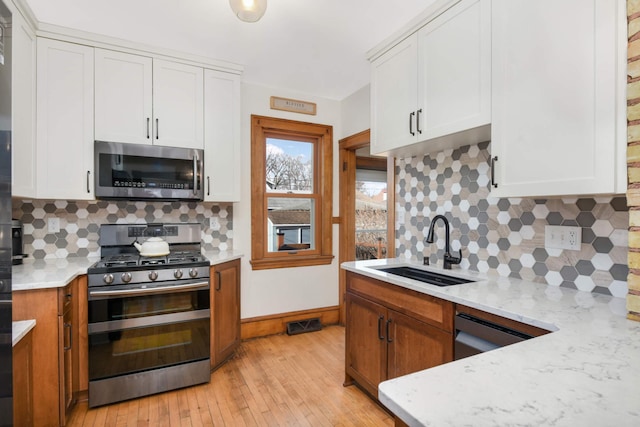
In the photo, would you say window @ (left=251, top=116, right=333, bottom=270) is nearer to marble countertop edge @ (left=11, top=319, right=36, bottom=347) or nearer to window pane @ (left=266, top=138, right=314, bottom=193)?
window pane @ (left=266, top=138, right=314, bottom=193)

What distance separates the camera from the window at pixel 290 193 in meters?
3.32

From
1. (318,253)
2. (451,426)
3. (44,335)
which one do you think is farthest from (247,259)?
(451,426)

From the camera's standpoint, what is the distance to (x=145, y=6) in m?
2.06

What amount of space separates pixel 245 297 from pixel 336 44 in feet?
8.14

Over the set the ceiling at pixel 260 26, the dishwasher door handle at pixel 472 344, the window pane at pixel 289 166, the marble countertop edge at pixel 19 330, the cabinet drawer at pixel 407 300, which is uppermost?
the ceiling at pixel 260 26

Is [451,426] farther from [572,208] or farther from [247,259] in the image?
[247,259]

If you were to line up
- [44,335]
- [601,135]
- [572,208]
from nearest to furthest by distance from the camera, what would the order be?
[601,135], [572,208], [44,335]

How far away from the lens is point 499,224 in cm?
198

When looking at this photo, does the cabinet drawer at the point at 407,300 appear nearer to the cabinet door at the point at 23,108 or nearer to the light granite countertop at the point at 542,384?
the light granite countertop at the point at 542,384

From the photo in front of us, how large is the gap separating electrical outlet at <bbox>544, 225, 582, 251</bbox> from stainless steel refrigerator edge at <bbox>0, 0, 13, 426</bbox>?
2.28 m

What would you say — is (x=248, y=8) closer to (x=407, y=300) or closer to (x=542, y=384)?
(x=407, y=300)

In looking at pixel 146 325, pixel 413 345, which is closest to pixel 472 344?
pixel 413 345

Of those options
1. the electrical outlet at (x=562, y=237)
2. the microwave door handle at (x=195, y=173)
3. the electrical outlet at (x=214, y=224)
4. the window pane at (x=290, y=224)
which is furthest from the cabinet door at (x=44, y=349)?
the electrical outlet at (x=562, y=237)

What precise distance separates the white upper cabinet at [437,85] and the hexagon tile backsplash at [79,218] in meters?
1.89
